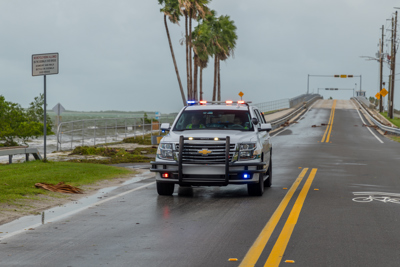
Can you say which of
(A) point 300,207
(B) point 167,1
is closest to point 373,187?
(A) point 300,207

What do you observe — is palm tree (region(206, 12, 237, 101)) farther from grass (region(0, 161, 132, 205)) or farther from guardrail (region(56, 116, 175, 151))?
grass (region(0, 161, 132, 205))

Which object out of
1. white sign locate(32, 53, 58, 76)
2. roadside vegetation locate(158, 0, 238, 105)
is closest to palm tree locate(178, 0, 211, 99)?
roadside vegetation locate(158, 0, 238, 105)

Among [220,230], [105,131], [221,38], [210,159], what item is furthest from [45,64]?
[221,38]

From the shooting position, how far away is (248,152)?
11.8m

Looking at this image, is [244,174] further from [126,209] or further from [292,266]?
[292,266]

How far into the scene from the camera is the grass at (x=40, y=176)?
469 inches

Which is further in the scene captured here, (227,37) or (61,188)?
(227,37)

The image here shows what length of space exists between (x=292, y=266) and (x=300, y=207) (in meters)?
4.48

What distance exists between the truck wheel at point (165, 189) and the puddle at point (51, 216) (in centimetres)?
116

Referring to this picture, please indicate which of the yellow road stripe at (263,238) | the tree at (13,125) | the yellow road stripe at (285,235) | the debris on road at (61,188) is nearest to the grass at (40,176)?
the debris on road at (61,188)

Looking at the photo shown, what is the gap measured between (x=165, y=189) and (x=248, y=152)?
1947mm

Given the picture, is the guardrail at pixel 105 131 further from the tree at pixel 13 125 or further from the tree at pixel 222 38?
the tree at pixel 222 38

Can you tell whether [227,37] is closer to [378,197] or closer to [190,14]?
[190,14]

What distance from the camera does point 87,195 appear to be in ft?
41.4
